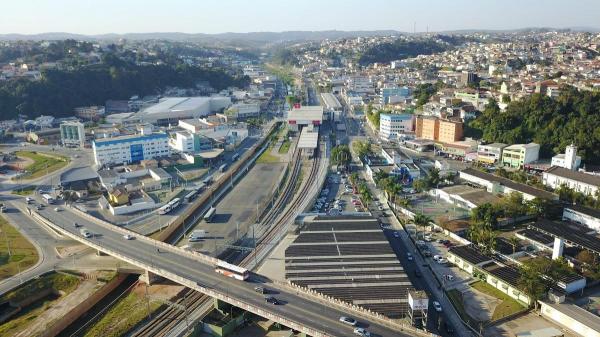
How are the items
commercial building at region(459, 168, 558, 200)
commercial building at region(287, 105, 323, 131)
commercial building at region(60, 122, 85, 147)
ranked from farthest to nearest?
commercial building at region(287, 105, 323, 131) → commercial building at region(60, 122, 85, 147) → commercial building at region(459, 168, 558, 200)

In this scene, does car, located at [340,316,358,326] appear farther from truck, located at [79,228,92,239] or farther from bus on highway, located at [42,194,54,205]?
bus on highway, located at [42,194,54,205]

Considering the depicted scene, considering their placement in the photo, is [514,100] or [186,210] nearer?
[186,210]

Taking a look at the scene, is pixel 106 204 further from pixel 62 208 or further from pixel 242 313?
pixel 242 313

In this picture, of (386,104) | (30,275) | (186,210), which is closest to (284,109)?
(386,104)

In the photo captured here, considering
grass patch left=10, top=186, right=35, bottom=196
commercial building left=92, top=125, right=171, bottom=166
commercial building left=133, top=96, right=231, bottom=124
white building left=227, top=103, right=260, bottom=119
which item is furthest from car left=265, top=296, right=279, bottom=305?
white building left=227, top=103, right=260, bottom=119

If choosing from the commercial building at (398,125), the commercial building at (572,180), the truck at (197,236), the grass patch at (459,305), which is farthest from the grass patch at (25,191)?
the commercial building at (572,180)

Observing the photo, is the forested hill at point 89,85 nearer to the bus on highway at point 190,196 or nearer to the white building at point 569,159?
the bus on highway at point 190,196
